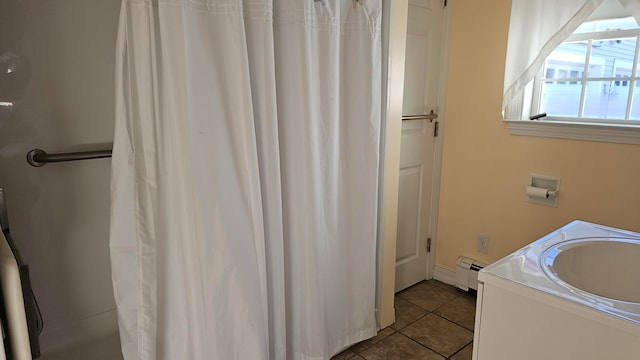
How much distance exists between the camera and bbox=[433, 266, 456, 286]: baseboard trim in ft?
8.73

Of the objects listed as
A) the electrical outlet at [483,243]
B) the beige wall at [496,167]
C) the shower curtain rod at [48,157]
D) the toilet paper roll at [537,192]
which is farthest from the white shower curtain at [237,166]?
the electrical outlet at [483,243]

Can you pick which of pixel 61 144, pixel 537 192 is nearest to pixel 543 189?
pixel 537 192

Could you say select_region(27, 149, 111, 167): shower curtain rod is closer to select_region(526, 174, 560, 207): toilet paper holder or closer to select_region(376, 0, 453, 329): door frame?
select_region(376, 0, 453, 329): door frame

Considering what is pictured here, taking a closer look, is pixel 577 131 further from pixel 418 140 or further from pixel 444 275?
pixel 444 275

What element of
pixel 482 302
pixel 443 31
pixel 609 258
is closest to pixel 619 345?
pixel 482 302

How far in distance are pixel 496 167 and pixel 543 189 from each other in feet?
0.96

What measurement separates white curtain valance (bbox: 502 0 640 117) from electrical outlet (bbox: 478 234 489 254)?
2.56ft

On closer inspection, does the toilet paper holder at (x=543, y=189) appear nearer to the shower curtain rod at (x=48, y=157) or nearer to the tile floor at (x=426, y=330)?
the tile floor at (x=426, y=330)

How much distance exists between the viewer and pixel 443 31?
2449mm

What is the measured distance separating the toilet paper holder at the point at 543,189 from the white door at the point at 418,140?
59cm

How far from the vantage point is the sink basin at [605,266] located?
1.49 m

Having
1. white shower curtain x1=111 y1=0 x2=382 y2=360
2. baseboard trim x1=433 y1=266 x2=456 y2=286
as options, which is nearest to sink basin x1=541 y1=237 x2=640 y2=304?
white shower curtain x1=111 y1=0 x2=382 y2=360

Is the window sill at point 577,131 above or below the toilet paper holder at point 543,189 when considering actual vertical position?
above

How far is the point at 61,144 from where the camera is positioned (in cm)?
149
